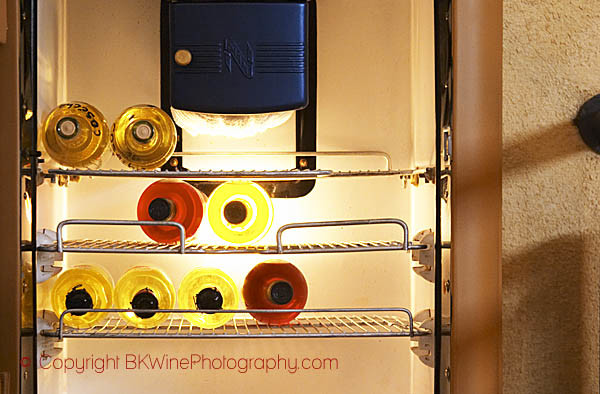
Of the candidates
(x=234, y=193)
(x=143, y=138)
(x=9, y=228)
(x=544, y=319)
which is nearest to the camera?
(x=9, y=228)

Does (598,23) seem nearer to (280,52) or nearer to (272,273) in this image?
(280,52)

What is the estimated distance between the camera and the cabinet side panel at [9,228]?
4.40 feet

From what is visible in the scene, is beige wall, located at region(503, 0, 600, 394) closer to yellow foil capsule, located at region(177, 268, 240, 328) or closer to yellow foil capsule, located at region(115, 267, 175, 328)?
yellow foil capsule, located at region(177, 268, 240, 328)

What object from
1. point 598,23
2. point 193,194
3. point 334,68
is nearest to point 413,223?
point 334,68

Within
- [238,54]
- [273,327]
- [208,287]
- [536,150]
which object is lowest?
[273,327]

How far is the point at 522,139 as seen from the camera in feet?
5.60

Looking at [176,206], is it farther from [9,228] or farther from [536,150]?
[536,150]

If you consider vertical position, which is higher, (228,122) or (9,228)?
(228,122)

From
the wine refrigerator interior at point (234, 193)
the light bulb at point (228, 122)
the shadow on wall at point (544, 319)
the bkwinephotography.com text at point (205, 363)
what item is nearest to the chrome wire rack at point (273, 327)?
the wine refrigerator interior at point (234, 193)

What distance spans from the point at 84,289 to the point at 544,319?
114 centimetres

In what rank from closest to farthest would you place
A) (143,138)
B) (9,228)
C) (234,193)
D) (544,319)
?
(9,228)
(143,138)
(234,193)
(544,319)

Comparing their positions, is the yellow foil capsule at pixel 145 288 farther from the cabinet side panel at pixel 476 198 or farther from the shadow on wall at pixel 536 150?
the shadow on wall at pixel 536 150

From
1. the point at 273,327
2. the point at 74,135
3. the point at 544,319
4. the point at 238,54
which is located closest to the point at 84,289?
the point at 74,135

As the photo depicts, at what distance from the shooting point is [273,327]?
1.61 m
